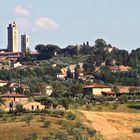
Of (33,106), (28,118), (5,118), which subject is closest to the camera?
(28,118)

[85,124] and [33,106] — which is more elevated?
[33,106]

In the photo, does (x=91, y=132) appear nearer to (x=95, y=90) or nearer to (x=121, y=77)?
(x=95, y=90)

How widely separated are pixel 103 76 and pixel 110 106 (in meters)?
42.8

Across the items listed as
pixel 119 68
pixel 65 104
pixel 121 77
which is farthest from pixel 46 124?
pixel 119 68

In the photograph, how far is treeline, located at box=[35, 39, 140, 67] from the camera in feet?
423

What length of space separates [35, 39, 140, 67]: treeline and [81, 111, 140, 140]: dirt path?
196ft

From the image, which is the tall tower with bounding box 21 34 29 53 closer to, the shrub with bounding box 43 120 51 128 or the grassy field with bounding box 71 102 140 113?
the grassy field with bounding box 71 102 140 113

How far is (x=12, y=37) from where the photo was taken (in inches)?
7165

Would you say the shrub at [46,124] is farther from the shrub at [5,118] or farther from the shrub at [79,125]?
the shrub at [5,118]

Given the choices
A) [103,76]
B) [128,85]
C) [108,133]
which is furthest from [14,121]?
[103,76]

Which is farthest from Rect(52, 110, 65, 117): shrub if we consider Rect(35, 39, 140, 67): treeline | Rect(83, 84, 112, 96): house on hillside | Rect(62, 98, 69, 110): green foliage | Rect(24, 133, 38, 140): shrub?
Rect(35, 39, 140, 67): treeline

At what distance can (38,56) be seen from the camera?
144 meters

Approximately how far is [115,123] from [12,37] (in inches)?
4766

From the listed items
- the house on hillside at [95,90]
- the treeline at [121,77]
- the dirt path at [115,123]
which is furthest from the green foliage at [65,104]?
the treeline at [121,77]
